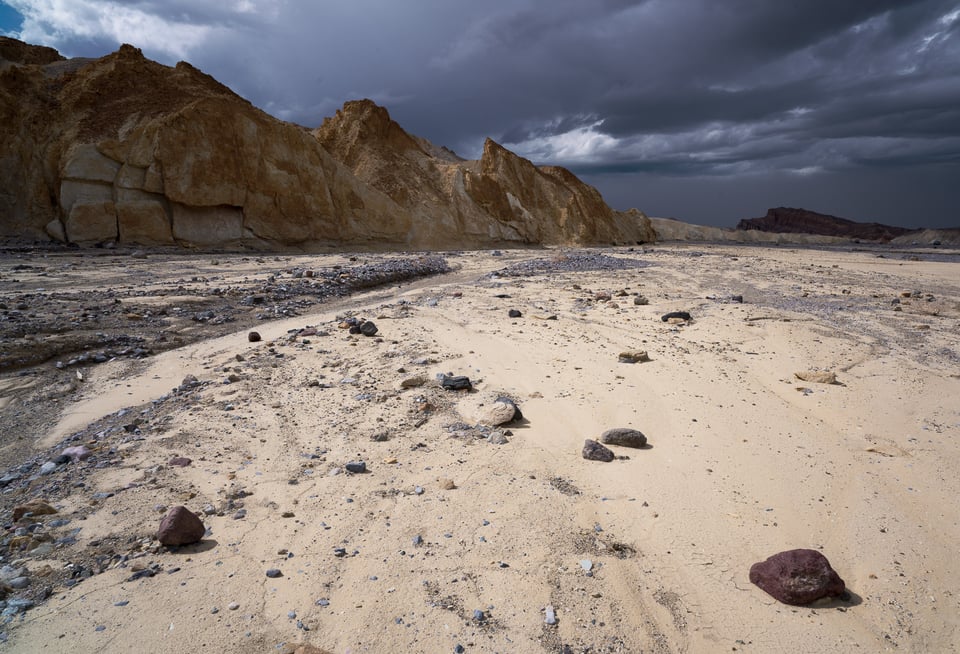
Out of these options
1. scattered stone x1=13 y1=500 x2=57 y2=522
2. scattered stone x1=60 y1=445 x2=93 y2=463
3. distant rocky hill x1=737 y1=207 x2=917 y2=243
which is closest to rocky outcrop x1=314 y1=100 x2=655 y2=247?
scattered stone x1=60 y1=445 x2=93 y2=463

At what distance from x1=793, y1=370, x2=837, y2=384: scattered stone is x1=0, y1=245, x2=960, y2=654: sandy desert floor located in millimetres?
88

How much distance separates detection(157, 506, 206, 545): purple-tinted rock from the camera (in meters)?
2.33

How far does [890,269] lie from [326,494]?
21743 millimetres

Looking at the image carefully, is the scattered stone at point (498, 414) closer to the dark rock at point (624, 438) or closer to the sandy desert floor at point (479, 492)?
the sandy desert floor at point (479, 492)

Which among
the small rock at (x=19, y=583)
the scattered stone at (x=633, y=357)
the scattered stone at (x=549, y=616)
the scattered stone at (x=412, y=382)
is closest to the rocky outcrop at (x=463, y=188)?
the scattered stone at (x=633, y=357)

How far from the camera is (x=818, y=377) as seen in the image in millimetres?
4684

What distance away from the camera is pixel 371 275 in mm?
12750

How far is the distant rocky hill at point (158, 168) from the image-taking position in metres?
17.3

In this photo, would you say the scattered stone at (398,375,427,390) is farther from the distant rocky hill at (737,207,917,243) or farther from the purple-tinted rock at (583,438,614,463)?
the distant rocky hill at (737,207,917,243)

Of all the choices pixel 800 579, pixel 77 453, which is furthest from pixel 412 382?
pixel 800 579

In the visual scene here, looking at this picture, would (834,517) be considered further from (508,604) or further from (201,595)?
(201,595)

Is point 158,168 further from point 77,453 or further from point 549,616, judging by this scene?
point 549,616

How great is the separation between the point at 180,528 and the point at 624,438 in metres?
2.56

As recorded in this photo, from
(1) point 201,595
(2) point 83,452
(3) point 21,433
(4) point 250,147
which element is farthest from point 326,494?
(4) point 250,147
